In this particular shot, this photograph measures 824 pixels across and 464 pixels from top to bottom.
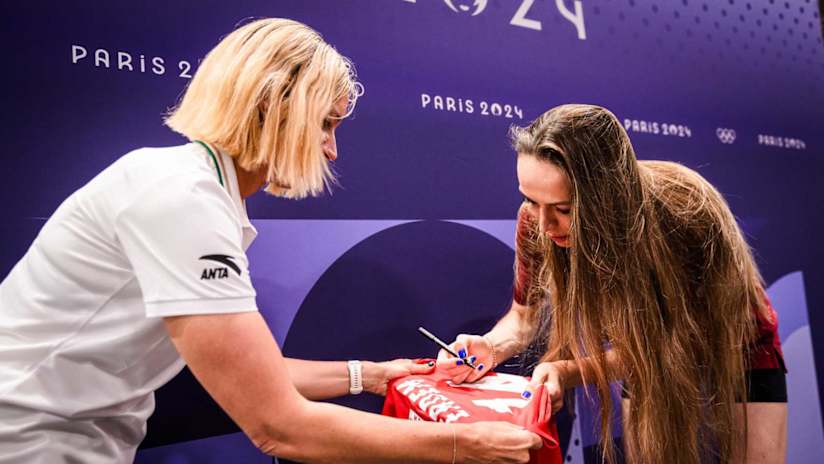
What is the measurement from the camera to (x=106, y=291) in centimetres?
106

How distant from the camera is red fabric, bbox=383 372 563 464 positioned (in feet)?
3.85

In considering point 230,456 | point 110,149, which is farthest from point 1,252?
point 230,456

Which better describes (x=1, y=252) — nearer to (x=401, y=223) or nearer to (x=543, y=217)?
(x=401, y=223)

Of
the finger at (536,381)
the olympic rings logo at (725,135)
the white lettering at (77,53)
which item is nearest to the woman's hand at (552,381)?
the finger at (536,381)

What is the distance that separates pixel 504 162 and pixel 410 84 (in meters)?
0.42

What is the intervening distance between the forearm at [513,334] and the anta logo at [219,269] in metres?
0.92

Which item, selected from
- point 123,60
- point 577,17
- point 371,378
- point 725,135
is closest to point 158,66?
point 123,60

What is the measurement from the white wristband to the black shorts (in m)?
0.67

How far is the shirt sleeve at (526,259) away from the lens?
5.58 ft

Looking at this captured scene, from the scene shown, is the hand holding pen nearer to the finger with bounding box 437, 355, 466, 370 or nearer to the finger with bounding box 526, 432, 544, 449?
the finger with bounding box 437, 355, 466, 370

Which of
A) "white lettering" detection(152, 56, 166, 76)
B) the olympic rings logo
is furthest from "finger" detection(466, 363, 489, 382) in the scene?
the olympic rings logo

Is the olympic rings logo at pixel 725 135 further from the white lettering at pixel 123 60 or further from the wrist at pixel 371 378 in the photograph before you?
the white lettering at pixel 123 60

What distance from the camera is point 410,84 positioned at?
189 centimetres

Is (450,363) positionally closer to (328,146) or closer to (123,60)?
(328,146)
